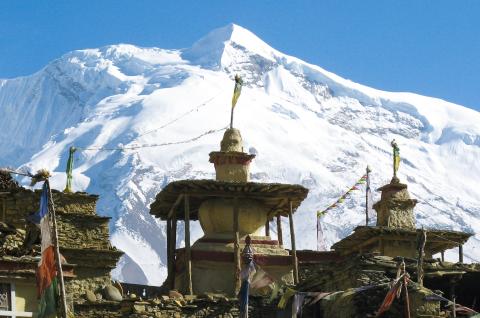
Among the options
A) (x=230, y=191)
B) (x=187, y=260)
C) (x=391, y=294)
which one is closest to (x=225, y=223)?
(x=230, y=191)

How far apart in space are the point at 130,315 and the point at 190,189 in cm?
869

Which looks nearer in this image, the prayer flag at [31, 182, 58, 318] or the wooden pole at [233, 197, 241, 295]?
the prayer flag at [31, 182, 58, 318]

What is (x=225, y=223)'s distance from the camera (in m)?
47.4

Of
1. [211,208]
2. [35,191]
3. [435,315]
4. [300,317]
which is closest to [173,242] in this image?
[211,208]

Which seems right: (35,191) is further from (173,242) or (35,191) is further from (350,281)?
(350,281)

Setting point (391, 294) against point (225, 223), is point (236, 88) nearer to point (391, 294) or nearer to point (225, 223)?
point (225, 223)

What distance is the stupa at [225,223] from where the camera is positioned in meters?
45.5

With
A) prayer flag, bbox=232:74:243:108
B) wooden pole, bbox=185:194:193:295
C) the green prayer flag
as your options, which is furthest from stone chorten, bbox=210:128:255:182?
the green prayer flag

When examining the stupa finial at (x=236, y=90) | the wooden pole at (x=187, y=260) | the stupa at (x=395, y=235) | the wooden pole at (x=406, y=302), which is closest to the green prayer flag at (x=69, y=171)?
the wooden pole at (x=187, y=260)

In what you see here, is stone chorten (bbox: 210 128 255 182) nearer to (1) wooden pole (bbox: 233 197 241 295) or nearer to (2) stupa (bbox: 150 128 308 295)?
(2) stupa (bbox: 150 128 308 295)

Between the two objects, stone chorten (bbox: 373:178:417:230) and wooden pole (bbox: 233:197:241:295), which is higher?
stone chorten (bbox: 373:178:417:230)

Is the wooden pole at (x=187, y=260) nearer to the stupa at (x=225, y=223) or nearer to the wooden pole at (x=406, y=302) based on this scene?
the stupa at (x=225, y=223)

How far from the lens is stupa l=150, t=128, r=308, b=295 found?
149 feet

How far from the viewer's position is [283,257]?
46531 mm
